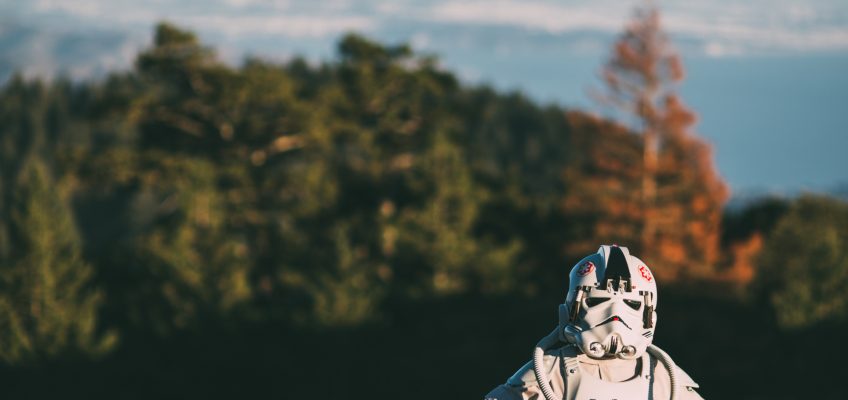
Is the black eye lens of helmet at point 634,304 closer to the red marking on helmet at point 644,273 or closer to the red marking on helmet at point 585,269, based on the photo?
the red marking on helmet at point 644,273

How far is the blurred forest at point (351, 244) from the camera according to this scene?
40.8 meters

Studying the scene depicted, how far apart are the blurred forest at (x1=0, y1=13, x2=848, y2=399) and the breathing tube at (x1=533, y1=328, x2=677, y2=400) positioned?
101 ft

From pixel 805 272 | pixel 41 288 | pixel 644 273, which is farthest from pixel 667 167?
pixel 644 273

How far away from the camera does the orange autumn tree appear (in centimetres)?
4549

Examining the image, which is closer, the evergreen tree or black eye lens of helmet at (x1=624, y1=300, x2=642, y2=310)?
black eye lens of helmet at (x1=624, y1=300, x2=642, y2=310)

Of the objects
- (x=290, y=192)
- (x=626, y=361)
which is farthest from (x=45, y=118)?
(x=626, y=361)

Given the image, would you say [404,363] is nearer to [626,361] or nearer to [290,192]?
[290,192]

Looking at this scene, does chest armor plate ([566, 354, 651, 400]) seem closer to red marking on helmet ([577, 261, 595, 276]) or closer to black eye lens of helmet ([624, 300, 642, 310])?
black eye lens of helmet ([624, 300, 642, 310])

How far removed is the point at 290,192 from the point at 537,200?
13017mm

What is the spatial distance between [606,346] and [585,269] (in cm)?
41

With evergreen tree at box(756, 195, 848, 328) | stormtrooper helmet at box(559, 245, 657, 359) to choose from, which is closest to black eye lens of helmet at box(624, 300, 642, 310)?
stormtrooper helmet at box(559, 245, 657, 359)

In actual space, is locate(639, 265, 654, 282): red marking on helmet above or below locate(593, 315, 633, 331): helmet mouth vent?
above

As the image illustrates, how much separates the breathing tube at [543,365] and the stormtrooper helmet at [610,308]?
108mm

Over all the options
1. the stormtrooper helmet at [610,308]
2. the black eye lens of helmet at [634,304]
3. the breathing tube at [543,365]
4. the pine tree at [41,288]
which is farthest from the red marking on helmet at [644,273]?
the pine tree at [41,288]
